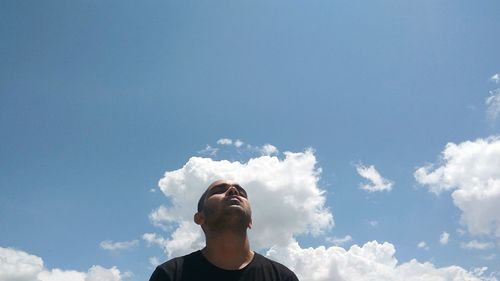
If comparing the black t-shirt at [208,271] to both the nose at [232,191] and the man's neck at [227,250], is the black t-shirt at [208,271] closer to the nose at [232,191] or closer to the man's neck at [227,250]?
the man's neck at [227,250]

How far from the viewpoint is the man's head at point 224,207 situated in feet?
24.2

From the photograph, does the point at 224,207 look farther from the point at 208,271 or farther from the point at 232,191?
the point at 208,271

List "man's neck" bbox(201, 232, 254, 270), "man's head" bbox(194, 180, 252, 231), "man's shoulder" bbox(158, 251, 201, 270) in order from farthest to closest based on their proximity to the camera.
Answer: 1. "man's head" bbox(194, 180, 252, 231)
2. "man's neck" bbox(201, 232, 254, 270)
3. "man's shoulder" bbox(158, 251, 201, 270)

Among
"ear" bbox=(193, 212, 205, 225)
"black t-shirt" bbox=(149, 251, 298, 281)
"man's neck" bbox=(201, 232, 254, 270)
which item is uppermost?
"ear" bbox=(193, 212, 205, 225)

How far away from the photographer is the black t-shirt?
6.82 meters

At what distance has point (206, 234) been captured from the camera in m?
7.52

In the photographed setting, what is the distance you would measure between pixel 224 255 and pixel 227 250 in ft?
0.32

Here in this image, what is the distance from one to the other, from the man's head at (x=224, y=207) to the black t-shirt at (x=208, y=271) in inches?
24.8

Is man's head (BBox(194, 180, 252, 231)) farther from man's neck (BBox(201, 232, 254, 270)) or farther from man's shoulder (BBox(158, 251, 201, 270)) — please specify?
man's shoulder (BBox(158, 251, 201, 270))

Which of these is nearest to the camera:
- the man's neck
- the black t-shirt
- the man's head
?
the black t-shirt

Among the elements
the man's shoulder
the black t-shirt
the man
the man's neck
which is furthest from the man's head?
the black t-shirt

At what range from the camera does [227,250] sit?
23.9 ft

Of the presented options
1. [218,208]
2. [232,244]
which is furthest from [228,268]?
[218,208]

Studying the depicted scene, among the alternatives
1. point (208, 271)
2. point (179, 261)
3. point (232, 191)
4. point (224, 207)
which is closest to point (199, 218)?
point (224, 207)
